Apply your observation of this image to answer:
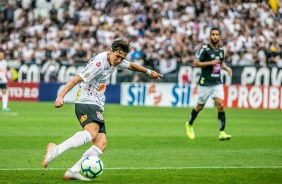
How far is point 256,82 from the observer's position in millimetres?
32750

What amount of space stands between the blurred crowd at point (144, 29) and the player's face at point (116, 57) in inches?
874

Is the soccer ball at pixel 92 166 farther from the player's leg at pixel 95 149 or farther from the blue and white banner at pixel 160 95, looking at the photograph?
the blue and white banner at pixel 160 95

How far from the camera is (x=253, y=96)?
104 ft

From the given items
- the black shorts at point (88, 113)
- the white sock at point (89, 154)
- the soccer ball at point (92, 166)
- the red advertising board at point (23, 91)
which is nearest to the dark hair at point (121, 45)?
the black shorts at point (88, 113)

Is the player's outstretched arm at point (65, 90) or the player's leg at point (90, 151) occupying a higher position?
the player's outstretched arm at point (65, 90)

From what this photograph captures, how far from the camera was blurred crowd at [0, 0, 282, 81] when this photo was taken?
33562 millimetres

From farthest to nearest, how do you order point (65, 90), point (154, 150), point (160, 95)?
point (160, 95) → point (154, 150) → point (65, 90)

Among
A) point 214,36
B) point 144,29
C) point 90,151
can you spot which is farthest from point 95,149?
point 144,29

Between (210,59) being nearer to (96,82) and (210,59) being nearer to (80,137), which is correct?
(96,82)

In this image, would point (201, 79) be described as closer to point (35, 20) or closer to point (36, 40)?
point (36, 40)

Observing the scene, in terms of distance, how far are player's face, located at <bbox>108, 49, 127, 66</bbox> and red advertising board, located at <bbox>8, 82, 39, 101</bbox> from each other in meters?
26.1

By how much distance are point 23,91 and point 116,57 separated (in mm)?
26825

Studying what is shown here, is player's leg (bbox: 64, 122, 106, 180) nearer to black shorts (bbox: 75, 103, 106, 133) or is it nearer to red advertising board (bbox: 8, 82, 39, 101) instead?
black shorts (bbox: 75, 103, 106, 133)

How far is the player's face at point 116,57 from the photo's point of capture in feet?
35.2
